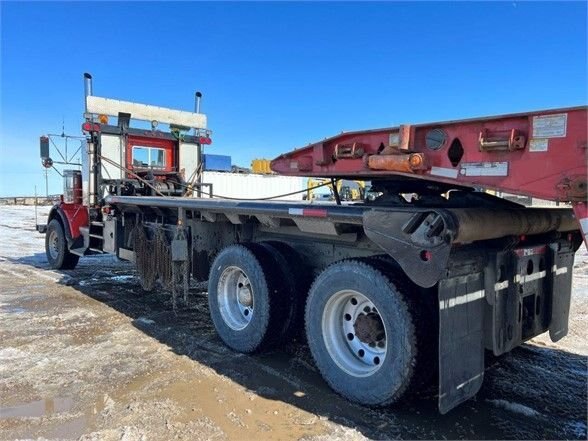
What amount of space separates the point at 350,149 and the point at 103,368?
9.71ft

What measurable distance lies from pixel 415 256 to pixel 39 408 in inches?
118

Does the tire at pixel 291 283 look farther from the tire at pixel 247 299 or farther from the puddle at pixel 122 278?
the puddle at pixel 122 278

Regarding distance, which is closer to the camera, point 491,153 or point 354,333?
point 491,153

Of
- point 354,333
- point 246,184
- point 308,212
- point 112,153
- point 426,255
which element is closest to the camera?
point 426,255

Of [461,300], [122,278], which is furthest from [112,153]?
[461,300]

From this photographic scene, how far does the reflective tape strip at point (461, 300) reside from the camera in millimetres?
3068

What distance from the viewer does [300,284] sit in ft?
15.0

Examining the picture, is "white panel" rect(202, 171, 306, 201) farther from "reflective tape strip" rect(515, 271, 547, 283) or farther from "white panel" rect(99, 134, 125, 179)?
"reflective tape strip" rect(515, 271, 547, 283)

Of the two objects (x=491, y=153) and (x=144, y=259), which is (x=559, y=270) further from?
(x=144, y=259)

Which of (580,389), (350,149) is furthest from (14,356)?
(580,389)

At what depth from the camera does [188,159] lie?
8.88 metres

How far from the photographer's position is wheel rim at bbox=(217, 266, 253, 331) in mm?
4785

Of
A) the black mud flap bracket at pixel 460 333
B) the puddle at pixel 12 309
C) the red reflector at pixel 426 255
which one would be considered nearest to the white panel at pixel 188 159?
the puddle at pixel 12 309

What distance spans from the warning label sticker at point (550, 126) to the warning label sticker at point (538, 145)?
0.03m
